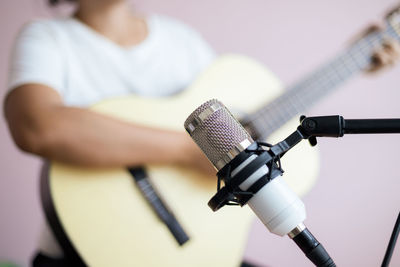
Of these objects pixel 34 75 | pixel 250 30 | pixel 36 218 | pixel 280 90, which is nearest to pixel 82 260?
pixel 34 75

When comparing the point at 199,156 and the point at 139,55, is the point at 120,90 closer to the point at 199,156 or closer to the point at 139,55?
the point at 139,55

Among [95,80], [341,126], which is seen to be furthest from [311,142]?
[95,80]

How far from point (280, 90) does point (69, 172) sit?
63 centimetres

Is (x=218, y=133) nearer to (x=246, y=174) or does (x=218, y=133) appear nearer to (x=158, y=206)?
(x=246, y=174)

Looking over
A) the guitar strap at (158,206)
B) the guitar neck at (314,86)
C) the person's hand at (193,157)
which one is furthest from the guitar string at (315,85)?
the guitar strap at (158,206)

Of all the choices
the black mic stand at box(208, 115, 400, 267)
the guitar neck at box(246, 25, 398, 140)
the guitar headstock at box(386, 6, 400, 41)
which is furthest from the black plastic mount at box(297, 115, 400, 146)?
the guitar headstock at box(386, 6, 400, 41)

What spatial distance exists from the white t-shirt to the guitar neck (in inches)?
12.6

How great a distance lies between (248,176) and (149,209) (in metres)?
0.46

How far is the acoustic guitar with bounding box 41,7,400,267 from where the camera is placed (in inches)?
28.0

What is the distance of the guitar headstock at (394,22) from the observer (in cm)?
102

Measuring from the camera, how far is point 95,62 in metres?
0.95

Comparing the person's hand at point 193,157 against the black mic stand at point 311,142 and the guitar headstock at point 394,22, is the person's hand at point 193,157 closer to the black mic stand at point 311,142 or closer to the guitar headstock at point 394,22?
the black mic stand at point 311,142

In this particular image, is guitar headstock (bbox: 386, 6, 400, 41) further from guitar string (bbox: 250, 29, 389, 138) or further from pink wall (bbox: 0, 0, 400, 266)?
pink wall (bbox: 0, 0, 400, 266)

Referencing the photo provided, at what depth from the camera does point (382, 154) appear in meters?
0.68
